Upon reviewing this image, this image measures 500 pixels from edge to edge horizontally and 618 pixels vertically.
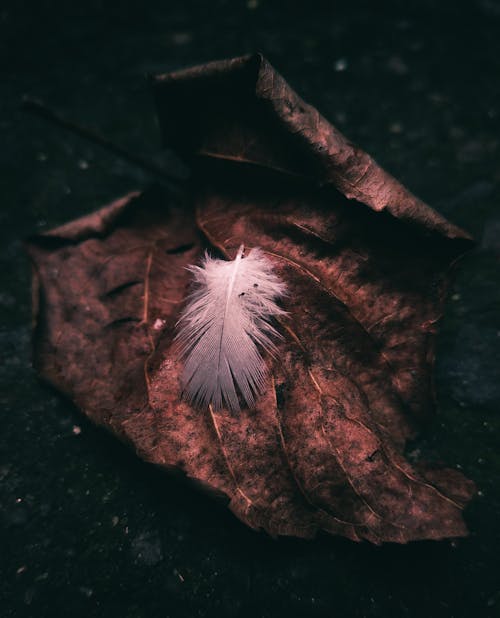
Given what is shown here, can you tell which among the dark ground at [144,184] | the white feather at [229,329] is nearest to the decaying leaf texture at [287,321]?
the white feather at [229,329]

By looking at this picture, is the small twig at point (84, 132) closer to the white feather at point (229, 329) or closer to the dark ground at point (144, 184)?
the dark ground at point (144, 184)

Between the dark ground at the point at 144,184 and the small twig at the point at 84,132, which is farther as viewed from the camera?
the small twig at the point at 84,132

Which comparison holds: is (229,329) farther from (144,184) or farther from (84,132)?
(144,184)

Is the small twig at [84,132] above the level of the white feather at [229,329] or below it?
above

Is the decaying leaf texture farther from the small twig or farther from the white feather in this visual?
the small twig

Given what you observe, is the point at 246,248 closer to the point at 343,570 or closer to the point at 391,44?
the point at 343,570
